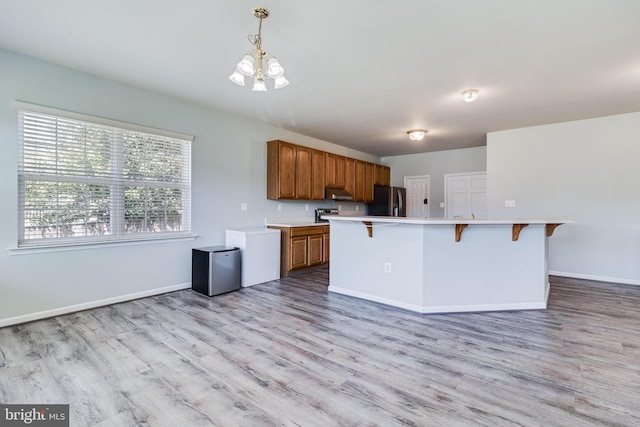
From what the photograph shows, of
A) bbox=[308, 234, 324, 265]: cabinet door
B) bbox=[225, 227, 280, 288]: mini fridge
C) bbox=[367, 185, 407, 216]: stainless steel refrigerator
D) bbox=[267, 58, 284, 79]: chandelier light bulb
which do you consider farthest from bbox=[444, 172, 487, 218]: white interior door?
bbox=[267, 58, 284, 79]: chandelier light bulb

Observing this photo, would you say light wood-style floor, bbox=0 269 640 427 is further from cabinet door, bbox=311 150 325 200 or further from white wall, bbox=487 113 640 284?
cabinet door, bbox=311 150 325 200

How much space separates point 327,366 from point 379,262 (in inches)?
64.2

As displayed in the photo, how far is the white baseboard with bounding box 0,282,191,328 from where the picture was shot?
9.29 ft

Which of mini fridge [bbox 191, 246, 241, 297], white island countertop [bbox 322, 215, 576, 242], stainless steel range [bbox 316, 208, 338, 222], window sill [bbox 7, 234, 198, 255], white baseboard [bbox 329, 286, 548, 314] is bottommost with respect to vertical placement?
white baseboard [bbox 329, 286, 548, 314]

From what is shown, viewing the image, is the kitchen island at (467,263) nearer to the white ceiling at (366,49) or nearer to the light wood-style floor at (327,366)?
the light wood-style floor at (327,366)

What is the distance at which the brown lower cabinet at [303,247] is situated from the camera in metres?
4.88

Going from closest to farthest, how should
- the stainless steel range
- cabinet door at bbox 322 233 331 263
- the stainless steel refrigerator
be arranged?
cabinet door at bbox 322 233 331 263, the stainless steel range, the stainless steel refrigerator

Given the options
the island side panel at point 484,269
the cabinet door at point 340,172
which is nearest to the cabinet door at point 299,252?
the cabinet door at point 340,172

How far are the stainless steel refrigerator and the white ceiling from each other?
301 centimetres

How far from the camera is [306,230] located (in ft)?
17.0

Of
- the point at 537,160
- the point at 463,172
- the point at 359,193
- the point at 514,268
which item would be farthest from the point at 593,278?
the point at 359,193

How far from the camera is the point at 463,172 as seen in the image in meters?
6.89

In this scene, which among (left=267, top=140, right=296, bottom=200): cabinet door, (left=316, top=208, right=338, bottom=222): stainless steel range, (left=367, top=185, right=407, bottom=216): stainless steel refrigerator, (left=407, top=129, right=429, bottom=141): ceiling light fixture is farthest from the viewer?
(left=367, top=185, right=407, bottom=216): stainless steel refrigerator

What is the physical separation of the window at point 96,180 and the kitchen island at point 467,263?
2.75 meters
